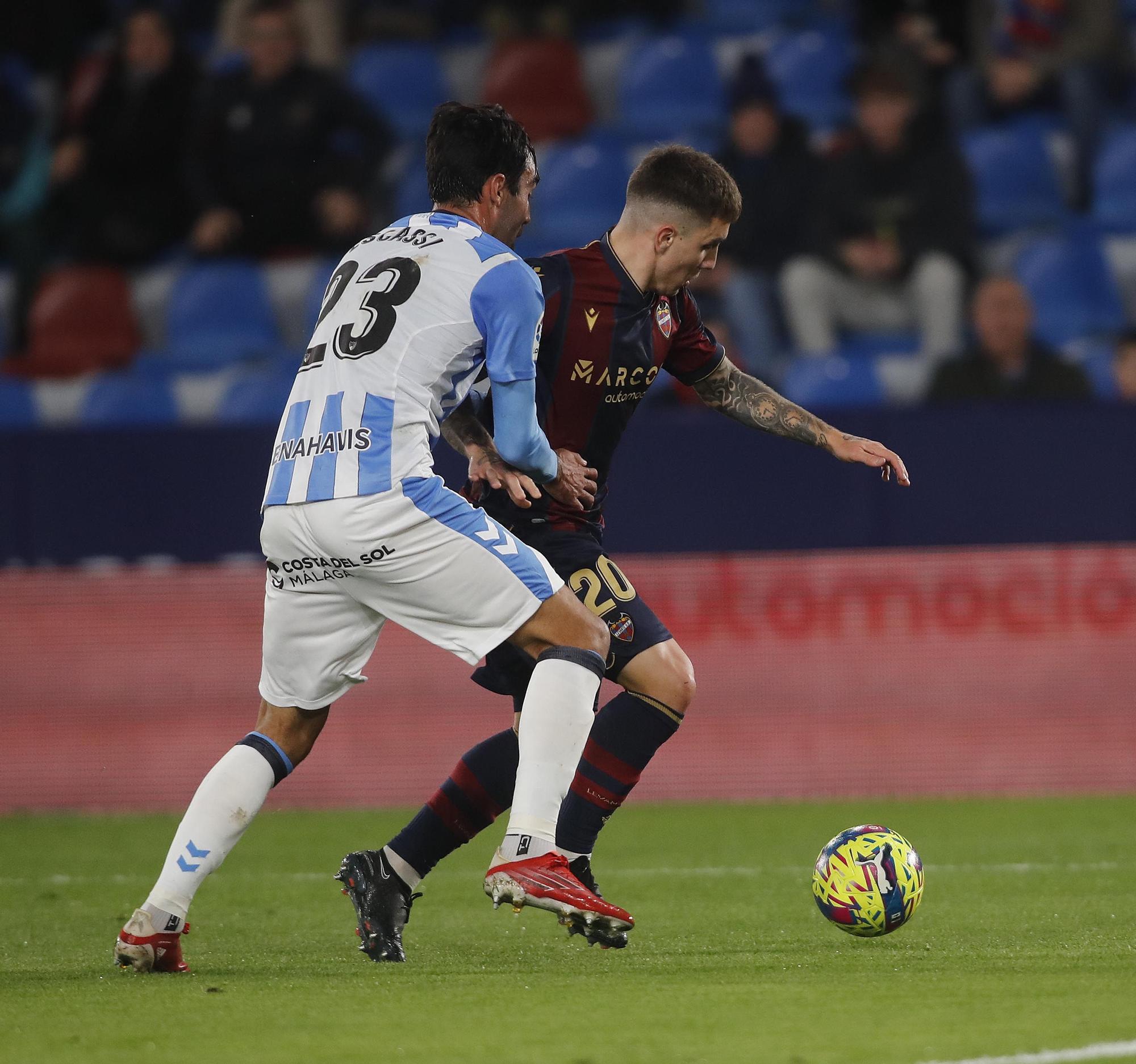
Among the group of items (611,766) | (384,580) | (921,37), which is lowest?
(611,766)

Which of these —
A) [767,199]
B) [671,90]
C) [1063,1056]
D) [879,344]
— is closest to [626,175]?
[671,90]

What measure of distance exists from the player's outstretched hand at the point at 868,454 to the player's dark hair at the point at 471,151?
1223mm

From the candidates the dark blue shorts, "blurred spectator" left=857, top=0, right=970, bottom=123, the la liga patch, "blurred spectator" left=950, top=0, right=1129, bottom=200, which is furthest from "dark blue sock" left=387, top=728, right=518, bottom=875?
"blurred spectator" left=950, top=0, right=1129, bottom=200

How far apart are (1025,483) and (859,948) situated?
5223 mm

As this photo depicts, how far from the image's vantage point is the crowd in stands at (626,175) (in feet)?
37.0

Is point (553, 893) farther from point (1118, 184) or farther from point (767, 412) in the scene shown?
point (1118, 184)

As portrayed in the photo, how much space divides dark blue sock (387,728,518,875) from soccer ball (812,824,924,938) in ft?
2.94

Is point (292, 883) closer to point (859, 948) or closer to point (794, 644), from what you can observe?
point (859, 948)

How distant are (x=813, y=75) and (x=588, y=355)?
28.0 ft

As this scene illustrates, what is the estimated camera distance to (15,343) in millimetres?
12305

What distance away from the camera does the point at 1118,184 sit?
39.5ft

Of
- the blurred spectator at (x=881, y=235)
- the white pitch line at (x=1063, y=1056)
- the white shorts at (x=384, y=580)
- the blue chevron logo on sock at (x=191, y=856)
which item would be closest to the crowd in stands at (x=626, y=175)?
the blurred spectator at (x=881, y=235)

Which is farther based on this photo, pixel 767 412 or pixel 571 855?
pixel 767 412

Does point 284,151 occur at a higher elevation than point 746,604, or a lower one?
higher
